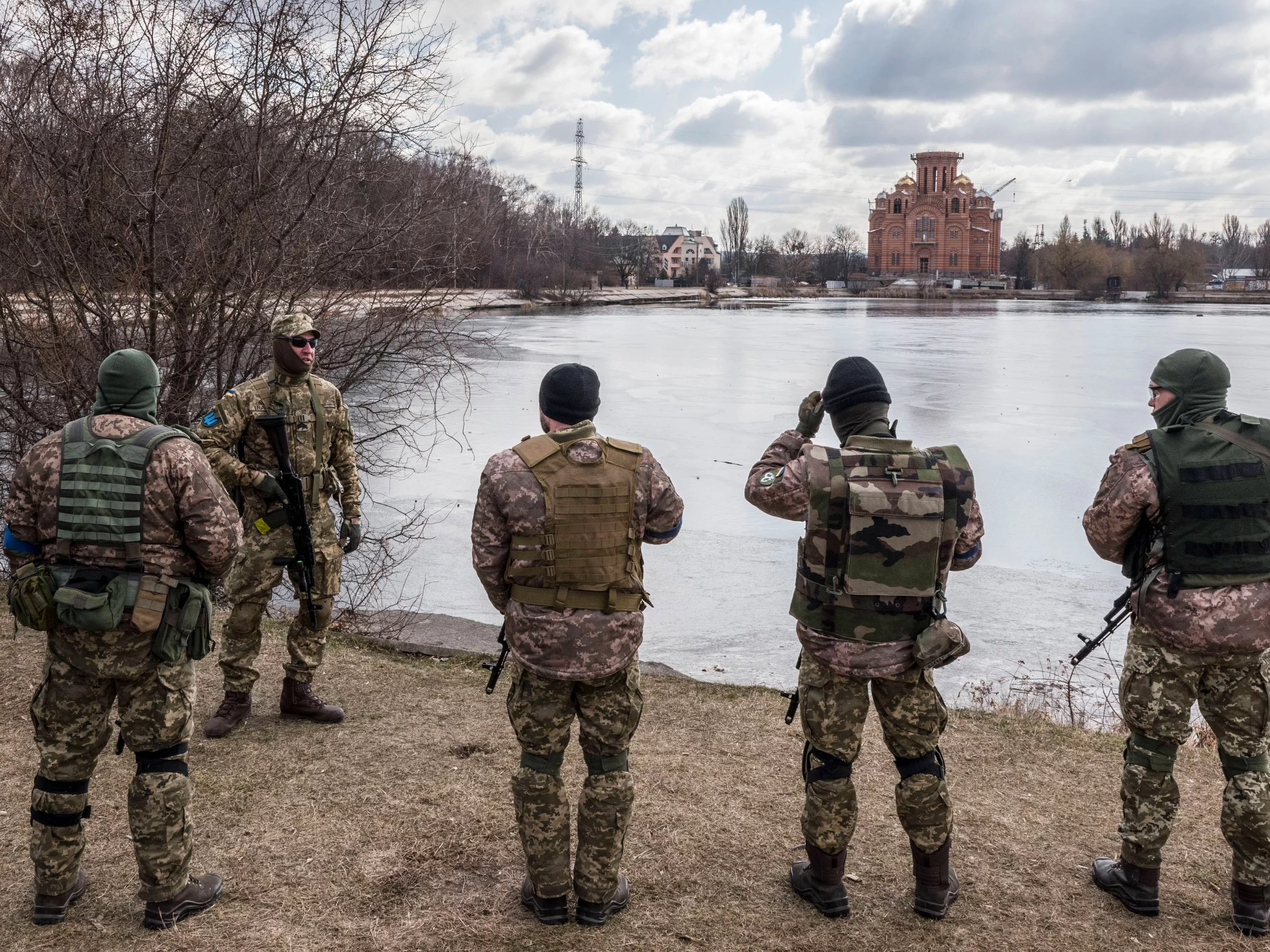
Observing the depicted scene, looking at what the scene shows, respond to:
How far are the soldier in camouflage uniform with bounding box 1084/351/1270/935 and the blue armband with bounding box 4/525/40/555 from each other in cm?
349

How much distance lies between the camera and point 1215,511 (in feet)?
11.1

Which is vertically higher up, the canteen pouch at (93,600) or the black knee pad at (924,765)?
the canteen pouch at (93,600)

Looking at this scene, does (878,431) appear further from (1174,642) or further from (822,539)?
(1174,642)

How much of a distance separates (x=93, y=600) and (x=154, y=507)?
320 millimetres

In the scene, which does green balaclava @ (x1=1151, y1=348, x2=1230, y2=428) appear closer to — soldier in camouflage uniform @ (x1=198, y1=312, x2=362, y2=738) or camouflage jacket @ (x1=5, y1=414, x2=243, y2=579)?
camouflage jacket @ (x1=5, y1=414, x2=243, y2=579)

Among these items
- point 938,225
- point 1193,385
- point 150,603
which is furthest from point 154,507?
point 938,225

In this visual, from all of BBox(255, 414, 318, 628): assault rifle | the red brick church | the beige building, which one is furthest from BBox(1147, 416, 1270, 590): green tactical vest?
the beige building

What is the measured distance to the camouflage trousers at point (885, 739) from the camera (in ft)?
11.2

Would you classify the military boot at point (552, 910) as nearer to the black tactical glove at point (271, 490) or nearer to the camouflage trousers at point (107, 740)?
the camouflage trousers at point (107, 740)

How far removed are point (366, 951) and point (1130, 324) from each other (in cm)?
4568

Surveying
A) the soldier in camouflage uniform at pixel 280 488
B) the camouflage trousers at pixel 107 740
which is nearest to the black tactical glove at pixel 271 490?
the soldier in camouflage uniform at pixel 280 488

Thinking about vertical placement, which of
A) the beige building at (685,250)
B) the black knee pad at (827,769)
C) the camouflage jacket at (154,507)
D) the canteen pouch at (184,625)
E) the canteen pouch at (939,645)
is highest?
the beige building at (685,250)

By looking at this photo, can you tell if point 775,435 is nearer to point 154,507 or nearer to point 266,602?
point 266,602

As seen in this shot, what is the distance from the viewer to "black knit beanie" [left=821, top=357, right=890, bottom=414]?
11.2 feet
